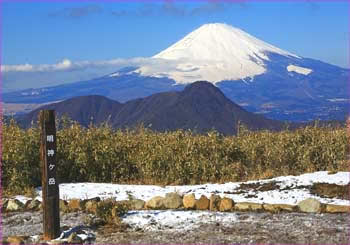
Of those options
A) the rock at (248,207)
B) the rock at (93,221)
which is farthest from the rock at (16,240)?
the rock at (248,207)

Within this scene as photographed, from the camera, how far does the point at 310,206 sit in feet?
28.0

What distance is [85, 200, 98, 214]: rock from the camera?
8563mm

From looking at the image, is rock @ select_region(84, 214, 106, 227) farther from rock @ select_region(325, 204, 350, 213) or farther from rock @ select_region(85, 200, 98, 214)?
rock @ select_region(325, 204, 350, 213)

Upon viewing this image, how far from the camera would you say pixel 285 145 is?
1355cm

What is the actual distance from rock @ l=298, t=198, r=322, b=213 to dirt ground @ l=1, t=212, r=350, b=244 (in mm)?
276

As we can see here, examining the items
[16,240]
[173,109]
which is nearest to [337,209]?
[16,240]

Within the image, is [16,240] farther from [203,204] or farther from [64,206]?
[203,204]

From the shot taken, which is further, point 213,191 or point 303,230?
point 213,191

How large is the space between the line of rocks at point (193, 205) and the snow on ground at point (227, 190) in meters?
0.73

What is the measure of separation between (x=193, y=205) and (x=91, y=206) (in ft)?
4.88

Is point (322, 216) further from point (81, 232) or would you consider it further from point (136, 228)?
point (81, 232)

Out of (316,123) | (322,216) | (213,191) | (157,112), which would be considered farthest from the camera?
(157,112)

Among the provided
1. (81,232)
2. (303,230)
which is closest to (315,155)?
(303,230)

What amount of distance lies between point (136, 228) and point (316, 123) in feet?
27.6
